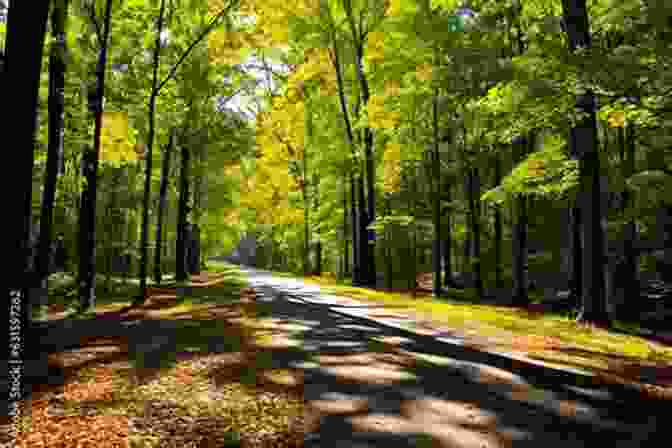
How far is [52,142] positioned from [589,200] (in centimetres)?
1283

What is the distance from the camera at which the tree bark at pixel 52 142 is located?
10.6 metres

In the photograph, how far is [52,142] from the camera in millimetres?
11250

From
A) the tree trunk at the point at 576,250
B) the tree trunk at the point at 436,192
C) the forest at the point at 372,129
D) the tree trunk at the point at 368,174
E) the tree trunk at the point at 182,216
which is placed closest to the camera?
the forest at the point at 372,129

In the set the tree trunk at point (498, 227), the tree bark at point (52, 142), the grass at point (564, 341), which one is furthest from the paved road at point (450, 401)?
the tree trunk at point (498, 227)

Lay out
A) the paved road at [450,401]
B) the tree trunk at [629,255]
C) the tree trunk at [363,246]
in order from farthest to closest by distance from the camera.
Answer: the tree trunk at [363,246] → the tree trunk at [629,255] → the paved road at [450,401]

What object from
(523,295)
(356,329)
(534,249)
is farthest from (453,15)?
(534,249)

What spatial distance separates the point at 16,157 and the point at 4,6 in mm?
8961

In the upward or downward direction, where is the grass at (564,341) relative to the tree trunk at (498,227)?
downward

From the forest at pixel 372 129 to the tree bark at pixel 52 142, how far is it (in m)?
0.06

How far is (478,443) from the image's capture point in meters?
3.56

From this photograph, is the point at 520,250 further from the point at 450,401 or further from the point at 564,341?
the point at 450,401

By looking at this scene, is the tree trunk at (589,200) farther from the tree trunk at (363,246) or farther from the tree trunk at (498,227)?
the tree trunk at (363,246)

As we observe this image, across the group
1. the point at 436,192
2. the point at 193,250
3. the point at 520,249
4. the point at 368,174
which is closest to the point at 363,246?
the point at 368,174

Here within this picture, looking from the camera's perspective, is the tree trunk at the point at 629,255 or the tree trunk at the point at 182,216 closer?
the tree trunk at the point at 629,255
